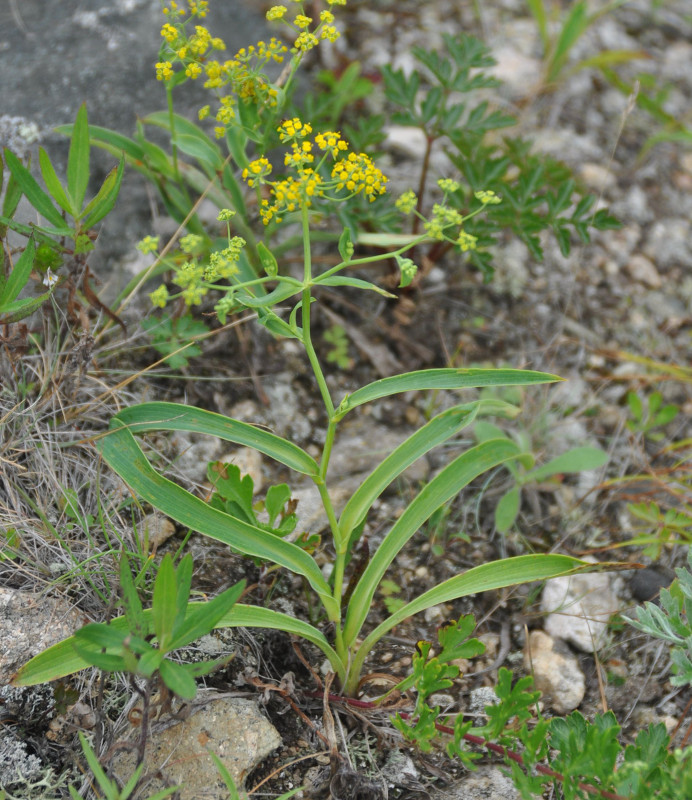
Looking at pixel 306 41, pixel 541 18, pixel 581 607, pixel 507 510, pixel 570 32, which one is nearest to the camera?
pixel 306 41

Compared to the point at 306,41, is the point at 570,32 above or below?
above

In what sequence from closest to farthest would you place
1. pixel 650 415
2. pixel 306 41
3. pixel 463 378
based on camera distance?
pixel 306 41 < pixel 463 378 < pixel 650 415

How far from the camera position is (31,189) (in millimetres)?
1848

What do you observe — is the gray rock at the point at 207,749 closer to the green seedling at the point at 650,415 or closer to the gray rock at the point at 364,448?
the gray rock at the point at 364,448

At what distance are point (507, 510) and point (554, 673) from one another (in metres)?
0.49

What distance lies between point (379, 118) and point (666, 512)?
65.3 inches

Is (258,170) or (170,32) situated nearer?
(258,170)

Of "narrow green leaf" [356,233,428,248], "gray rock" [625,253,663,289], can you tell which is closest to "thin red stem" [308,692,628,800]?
"narrow green leaf" [356,233,428,248]

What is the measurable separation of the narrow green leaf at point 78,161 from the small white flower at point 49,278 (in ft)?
0.63

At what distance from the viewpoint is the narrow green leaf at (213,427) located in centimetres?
174

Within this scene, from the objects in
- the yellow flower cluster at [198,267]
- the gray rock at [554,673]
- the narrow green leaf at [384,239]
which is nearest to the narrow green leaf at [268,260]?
the yellow flower cluster at [198,267]

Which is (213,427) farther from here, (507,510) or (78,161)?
(507,510)

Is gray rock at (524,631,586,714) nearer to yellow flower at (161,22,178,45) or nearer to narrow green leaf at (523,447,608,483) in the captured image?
narrow green leaf at (523,447,608,483)

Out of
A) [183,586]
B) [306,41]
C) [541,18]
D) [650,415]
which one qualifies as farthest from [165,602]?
[541,18]
